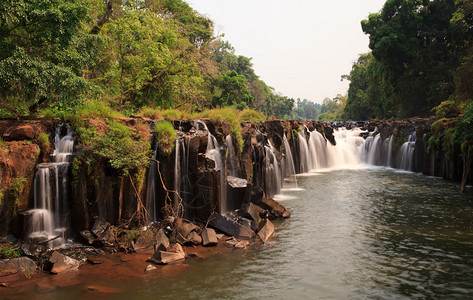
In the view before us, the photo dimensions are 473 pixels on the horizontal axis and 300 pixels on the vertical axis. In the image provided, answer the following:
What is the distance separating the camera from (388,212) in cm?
1683

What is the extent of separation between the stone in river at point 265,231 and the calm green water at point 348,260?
0.34 meters

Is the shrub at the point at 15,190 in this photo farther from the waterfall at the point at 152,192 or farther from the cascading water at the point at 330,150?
the cascading water at the point at 330,150

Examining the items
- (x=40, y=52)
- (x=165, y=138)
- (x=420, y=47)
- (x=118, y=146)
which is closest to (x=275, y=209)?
(x=165, y=138)

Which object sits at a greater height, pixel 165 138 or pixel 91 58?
pixel 91 58

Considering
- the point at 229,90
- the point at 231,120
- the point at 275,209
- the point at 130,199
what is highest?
the point at 229,90

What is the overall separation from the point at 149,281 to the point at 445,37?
46506mm

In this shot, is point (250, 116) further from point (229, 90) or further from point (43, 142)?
point (229, 90)

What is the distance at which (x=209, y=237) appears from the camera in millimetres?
12055

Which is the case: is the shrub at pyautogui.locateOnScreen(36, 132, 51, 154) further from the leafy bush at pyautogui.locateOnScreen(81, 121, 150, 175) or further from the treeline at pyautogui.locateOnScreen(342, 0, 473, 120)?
the treeline at pyautogui.locateOnScreen(342, 0, 473, 120)

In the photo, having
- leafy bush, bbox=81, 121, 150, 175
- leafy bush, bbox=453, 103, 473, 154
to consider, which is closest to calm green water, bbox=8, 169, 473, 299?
leafy bush, bbox=453, 103, 473, 154

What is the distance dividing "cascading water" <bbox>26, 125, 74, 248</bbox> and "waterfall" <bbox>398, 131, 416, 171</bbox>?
29.2 metres

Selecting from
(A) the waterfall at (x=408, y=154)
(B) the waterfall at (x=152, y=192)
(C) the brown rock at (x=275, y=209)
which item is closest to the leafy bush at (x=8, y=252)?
(B) the waterfall at (x=152, y=192)

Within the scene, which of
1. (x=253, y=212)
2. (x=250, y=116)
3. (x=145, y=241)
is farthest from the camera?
(x=250, y=116)

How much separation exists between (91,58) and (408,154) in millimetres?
28174
